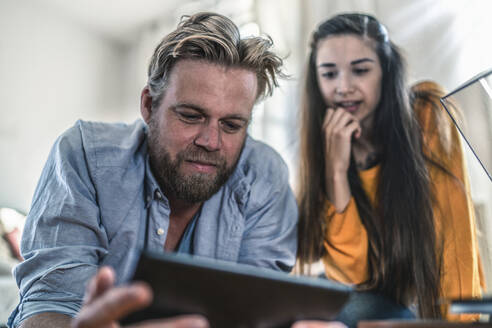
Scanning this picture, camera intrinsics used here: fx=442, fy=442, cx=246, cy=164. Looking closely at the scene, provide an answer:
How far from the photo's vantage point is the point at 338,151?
1442 mm

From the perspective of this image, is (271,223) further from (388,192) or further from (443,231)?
(443,231)

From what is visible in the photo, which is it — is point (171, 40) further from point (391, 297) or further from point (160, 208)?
point (391, 297)

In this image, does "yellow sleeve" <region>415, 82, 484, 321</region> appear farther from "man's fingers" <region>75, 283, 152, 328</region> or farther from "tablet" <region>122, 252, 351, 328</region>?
"man's fingers" <region>75, 283, 152, 328</region>

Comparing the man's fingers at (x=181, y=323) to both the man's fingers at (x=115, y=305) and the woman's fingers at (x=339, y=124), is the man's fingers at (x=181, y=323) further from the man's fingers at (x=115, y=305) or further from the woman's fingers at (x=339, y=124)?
the woman's fingers at (x=339, y=124)

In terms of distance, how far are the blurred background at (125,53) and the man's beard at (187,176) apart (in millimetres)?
760

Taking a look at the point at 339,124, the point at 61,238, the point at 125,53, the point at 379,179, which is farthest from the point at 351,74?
the point at 125,53

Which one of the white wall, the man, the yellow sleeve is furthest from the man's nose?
the white wall

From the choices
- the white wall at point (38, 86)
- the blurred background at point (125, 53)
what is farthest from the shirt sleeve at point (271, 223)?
the white wall at point (38, 86)

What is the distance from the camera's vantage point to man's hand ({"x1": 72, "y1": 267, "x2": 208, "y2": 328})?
45 centimetres

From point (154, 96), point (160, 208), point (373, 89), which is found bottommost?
point (160, 208)

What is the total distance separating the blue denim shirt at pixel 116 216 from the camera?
0.90m

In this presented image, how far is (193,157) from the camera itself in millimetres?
1084

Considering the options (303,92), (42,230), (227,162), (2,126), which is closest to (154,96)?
(227,162)

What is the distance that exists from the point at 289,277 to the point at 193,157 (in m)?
0.62
